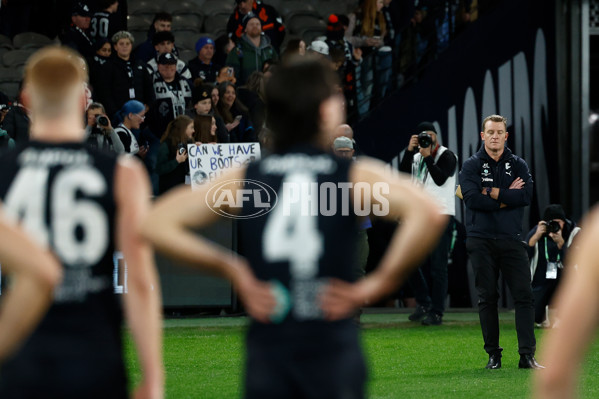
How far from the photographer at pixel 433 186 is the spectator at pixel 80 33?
4.67 metres

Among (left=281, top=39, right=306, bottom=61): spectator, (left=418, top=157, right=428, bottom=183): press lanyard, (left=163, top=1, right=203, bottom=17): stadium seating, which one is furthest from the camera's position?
(left=163, top=1, right=203, bottom=17): stadium seating

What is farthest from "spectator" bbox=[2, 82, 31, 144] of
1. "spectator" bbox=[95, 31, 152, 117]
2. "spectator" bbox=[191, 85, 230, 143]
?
"spectator" bbox=[191, 85, 230, 143]

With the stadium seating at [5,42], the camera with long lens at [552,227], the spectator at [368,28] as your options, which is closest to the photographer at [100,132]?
the camera with long lens at [552,227]

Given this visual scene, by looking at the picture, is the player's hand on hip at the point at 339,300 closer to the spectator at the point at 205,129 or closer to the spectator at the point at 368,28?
the spectator at the point at 205,129

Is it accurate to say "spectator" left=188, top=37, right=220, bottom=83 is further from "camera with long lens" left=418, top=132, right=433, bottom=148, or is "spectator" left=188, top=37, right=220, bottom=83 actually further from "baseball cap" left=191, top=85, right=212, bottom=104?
"camera with long lens" left=418, top=132, right=433, bottom=148

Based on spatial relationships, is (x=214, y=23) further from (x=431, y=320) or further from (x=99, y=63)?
(x=431, y=320)

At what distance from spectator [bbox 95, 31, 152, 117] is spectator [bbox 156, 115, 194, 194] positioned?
1.18 metres

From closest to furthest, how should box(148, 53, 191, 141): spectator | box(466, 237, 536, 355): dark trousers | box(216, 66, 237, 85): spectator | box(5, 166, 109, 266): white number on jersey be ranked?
box(5, 166, 109, 266): white number on jersey → box(466, 237, 536, 355): dark trousers → box(148, 53, 191, 141): spectator → box(216, 66, 237, 85): spectator

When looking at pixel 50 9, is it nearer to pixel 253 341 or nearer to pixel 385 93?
pixel 385 93

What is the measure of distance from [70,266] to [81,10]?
12.9 meters

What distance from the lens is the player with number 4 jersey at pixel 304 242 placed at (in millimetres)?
3684

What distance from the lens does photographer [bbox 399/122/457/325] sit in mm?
12992

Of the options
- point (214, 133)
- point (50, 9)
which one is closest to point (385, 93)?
point (214, 133)

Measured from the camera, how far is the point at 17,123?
1309 cm
